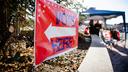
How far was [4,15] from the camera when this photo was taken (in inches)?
241

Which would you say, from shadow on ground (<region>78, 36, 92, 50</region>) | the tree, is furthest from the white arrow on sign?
shadow on ground (<region>78, 36, 92, 50</region>)

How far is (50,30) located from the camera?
4164 millimetres

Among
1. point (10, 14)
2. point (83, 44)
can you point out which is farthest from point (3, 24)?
point (83, 44)

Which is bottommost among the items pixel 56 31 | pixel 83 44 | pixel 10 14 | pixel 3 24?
pixel 83 44

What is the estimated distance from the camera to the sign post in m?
3.57

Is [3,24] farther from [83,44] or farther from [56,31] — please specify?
[83,44]

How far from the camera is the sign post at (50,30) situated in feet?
11.7

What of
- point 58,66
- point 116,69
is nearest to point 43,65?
point 58,66

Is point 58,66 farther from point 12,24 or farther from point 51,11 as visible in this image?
point 51,11

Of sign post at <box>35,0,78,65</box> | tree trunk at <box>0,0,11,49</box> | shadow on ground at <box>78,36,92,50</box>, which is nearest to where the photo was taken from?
sign post at <box>35,0,78,65</box>

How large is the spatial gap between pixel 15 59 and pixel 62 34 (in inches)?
89.6

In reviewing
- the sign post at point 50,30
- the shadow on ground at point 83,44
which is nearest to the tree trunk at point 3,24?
the sign post at point 50,30

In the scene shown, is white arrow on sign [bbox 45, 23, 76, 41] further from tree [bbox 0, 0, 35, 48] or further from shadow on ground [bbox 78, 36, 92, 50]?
shadow on ground [bbox 78, 36, 92, 50]

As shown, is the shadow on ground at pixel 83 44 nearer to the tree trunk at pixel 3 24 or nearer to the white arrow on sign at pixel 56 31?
the tree trunk at pixel 3 24
